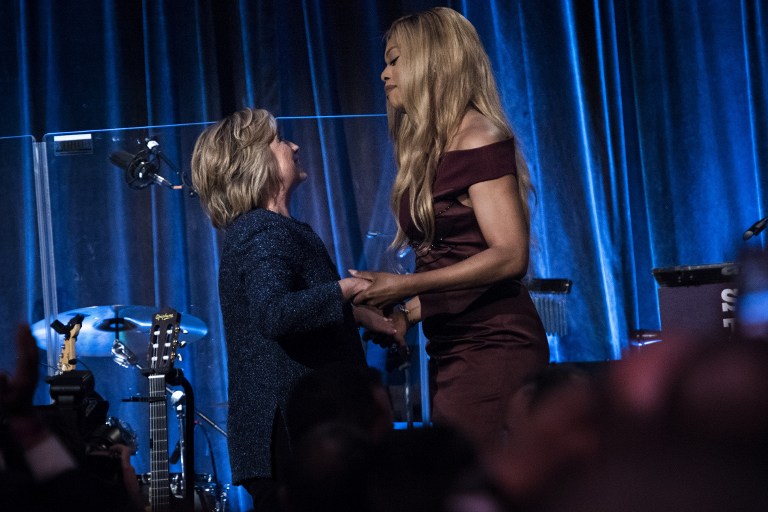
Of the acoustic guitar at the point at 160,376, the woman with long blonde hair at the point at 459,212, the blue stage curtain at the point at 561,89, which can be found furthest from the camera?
the blue stage curtain at the point at 561,89

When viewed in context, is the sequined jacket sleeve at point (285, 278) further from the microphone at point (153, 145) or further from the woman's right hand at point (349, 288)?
the microphone at point (153, 145)

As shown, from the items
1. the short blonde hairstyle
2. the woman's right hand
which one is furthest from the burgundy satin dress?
the short blonde hairstyle

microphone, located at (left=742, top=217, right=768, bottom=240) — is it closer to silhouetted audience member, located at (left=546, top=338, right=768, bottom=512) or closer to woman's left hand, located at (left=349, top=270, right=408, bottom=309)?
silhouetted audience member, located at (left=546, top=338, right=768, bottom=512)

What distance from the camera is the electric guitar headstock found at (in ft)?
8.93

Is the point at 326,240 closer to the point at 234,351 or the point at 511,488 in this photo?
the point at 234,351

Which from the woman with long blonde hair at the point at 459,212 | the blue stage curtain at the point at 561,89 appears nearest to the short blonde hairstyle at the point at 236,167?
the woman with long blonde hair at the point at 459,212

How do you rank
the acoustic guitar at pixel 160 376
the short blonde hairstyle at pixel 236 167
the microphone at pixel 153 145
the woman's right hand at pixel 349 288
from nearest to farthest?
the woman's right hand at pixel 349 288, the short blonde hairstyle at pixel 236 167, the acoustic guitar at pixel 160 376, the microphone at pixel 153 145

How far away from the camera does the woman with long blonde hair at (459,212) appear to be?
1.09 meters

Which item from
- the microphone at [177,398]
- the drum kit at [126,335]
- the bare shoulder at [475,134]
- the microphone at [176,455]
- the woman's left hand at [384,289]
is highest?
the bare shoulder at [475,134]

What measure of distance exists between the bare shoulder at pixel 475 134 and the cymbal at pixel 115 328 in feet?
6.90

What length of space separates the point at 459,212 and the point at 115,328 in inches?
89.3

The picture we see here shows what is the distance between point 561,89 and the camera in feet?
12.9

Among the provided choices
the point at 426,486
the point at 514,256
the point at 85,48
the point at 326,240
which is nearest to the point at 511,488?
the point at 426,486

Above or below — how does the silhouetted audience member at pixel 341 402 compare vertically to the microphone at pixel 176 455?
above
